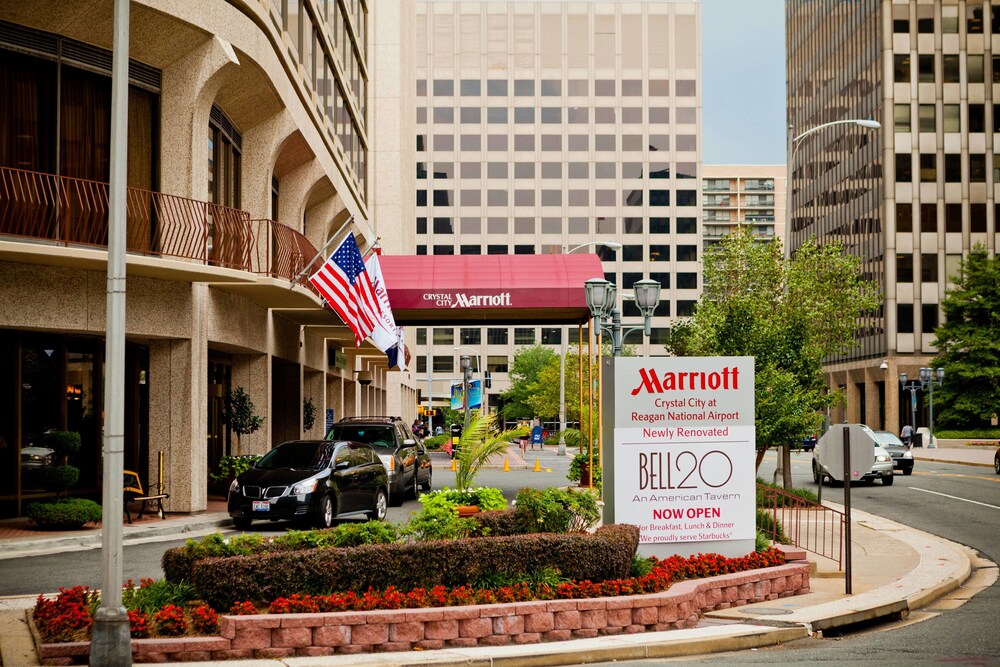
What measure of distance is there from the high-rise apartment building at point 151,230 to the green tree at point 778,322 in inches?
372

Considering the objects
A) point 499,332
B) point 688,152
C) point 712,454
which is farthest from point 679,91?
point 712,454

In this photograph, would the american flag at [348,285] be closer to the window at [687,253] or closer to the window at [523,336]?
the window at [523,336]

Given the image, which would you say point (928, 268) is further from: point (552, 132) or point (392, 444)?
point (392, 444)

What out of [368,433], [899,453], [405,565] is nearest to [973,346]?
[899,453]

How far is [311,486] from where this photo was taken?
61.8ft

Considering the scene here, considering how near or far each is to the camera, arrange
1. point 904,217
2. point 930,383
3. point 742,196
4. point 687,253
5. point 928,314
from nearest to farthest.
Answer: point 930,383, point 928,314, point 904,217, point 687,253, point 742,196

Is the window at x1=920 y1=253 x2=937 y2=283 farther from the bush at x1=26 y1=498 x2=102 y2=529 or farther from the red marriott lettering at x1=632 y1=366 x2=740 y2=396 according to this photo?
the bush at x1=26 y1=498 x2=102 y2=529

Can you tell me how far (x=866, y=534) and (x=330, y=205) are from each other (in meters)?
22.4

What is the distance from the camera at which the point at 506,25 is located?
119 metres

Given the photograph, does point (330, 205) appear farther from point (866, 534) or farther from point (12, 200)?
point (866, 534)

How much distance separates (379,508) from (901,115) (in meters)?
72.4

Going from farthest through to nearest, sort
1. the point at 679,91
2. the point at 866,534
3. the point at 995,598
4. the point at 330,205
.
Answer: the point at 679,91
the point at 330,205
the point at 866,534
the point at 995,598

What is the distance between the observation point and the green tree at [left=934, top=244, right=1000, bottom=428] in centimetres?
6725

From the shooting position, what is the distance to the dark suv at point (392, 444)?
24.8 meters
